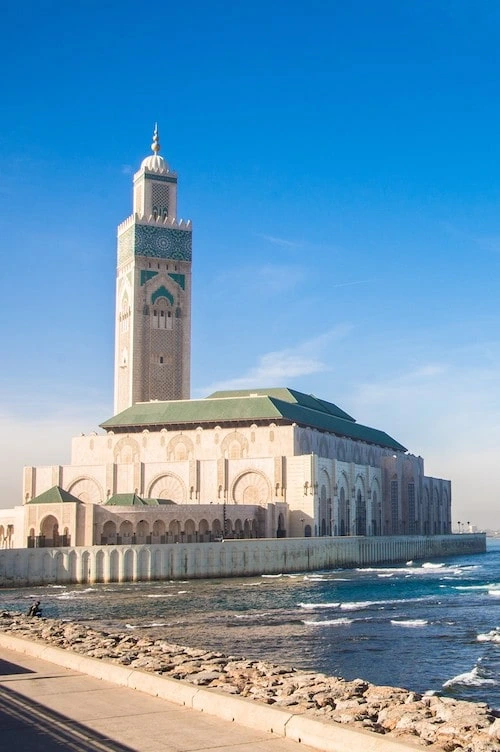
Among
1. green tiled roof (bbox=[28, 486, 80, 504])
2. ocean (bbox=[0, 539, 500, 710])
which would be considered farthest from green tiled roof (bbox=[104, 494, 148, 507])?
ocean (bbox=[0, 539, 500, 710])

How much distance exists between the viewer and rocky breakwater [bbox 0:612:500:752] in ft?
44.1

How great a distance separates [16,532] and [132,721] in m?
59.6

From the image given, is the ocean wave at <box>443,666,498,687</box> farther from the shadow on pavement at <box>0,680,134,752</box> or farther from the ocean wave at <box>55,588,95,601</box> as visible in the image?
the ocean wave at <box>55,588,95,601</box>

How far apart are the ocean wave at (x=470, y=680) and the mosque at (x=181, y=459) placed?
144ft

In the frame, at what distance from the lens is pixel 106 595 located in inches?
2032

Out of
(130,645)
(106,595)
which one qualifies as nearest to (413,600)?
(106,595)

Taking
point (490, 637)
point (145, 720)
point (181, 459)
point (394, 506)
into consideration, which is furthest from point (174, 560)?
point (145, 720)

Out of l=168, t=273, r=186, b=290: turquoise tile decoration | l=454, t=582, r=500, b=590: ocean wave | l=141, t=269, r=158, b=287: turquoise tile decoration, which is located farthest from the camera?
l=168, t=273, r=186, b=290: turquoise tile decoration

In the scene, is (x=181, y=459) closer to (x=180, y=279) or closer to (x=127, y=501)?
(x=127, y=501)

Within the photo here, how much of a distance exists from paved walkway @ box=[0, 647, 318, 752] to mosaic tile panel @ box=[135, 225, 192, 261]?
298 feet

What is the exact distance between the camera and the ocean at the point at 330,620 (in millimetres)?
27094

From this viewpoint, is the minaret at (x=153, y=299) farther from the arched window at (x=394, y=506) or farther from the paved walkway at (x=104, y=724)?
the paved walkway at (x=104, y=724)

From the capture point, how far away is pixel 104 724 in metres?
12.7

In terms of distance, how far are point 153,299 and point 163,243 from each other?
6523 mm
